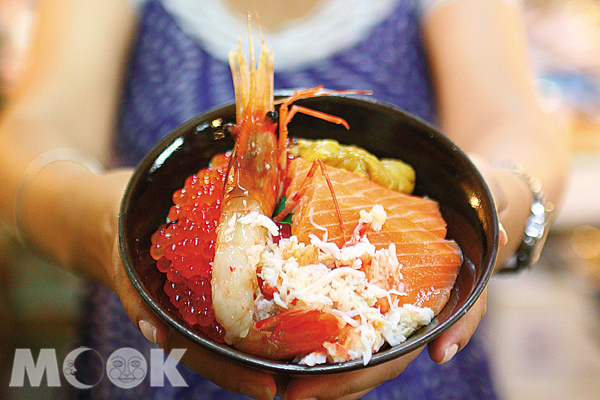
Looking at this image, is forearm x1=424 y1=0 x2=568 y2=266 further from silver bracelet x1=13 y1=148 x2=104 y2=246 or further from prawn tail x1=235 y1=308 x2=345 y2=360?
silver bracelet x1=13 y1=148 x2=104 y2=246

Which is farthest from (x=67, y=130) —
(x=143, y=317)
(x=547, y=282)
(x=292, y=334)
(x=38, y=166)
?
(x=547, y=282)

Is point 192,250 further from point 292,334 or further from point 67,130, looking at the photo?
point 67,130

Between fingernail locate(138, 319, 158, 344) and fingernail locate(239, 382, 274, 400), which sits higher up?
fingernail locate(138, 319, 158, 344)

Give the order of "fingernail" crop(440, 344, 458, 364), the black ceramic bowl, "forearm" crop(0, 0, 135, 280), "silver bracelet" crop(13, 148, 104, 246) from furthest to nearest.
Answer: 1. "silver bracelet" crop(13, 148, 104, 246)
2. "forearm" crop(0, 0, 135, 280)
3. "fingernail" crop(440, 344, 458, 364)
4. the black ceramic bowl

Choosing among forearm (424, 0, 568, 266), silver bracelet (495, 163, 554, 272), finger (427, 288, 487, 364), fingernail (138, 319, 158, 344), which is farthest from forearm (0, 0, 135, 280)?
forearm (424, 0, 568, 266)

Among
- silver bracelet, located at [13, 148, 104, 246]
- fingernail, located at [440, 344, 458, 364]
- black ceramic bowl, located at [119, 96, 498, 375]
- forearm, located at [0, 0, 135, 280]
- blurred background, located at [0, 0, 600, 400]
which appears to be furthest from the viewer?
blurred background, located at [0, 0, 600, 400]

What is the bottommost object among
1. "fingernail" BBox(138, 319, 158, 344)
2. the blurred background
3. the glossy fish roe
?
the blurred background

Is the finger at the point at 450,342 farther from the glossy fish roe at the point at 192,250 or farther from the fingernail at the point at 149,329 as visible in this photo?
the fingernail at the point at 149,329
